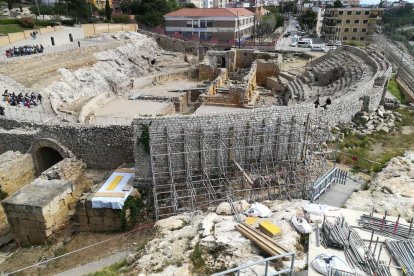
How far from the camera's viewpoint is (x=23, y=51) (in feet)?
91.8

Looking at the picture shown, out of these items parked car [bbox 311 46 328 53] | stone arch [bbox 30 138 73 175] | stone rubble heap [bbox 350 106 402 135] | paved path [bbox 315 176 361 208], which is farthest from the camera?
parked car [bbox 311 46 328 53]

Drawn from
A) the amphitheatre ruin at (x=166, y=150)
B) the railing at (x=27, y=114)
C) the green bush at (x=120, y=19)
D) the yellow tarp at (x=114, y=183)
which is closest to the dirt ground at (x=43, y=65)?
the amphitheatre ruin at (x=166, y=150)

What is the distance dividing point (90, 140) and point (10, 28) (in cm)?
2953

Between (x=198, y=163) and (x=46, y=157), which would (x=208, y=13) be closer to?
(x=46, y=157)

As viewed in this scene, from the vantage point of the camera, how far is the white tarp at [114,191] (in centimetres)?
1237

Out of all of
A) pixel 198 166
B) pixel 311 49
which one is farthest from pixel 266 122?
pixel 311 49

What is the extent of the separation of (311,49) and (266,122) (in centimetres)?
3210

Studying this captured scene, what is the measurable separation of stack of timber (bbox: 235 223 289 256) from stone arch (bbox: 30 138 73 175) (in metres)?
10.2

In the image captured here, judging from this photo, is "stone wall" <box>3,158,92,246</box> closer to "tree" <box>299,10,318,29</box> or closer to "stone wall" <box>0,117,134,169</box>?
"stone wall" <box>0,117,134,169</box>

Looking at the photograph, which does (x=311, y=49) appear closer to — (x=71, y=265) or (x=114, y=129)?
(x=114, y=129)

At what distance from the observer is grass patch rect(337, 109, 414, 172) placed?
551 inches

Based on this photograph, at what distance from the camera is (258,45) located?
1695 inches


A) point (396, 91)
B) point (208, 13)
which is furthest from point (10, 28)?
point (396, 91)

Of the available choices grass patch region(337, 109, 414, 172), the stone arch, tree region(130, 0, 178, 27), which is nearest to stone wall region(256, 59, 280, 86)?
grass patch region(337, 109, 414, 172)
